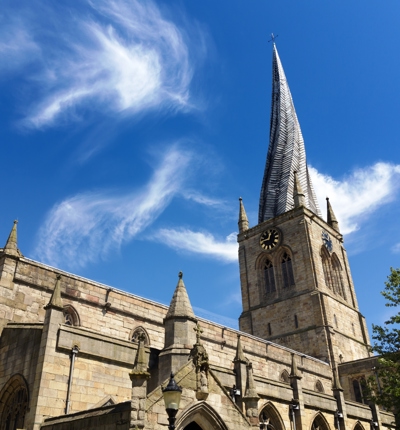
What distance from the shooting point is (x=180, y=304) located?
793 inches

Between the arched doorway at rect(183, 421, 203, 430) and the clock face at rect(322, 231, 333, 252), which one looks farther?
the clock face at rect(322, 231, 333, 252)

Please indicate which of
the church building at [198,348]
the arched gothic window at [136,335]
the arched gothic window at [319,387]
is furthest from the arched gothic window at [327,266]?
the arched gothic window at [136,335]

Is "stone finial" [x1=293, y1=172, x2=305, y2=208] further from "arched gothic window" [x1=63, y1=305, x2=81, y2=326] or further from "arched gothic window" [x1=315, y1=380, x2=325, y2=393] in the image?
"arched gothic window" [x1=63, y1=305, x2=81, y2=326]

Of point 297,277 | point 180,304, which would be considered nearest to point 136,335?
point 180,304

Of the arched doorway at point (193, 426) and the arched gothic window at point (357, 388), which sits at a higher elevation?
the arched gothic window at point (357, 388)

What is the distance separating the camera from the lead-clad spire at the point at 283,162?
2170 inches

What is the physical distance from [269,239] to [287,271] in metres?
4.17

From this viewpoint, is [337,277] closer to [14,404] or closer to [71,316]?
[71,316]

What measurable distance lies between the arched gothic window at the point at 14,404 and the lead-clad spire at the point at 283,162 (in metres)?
39.1

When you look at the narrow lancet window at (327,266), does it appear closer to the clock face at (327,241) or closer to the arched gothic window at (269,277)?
the clock face at (327,241)

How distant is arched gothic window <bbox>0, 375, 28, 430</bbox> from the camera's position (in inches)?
676

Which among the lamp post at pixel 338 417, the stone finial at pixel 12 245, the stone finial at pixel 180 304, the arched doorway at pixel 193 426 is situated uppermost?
the stone finial at pixel 12 245

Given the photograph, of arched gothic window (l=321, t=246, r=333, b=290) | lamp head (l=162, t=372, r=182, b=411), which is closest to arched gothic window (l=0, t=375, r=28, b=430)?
lamp head (l=162, t=372, r=182, b=411)

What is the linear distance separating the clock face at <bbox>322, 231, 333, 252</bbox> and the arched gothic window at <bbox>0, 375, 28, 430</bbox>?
37.7 metres
